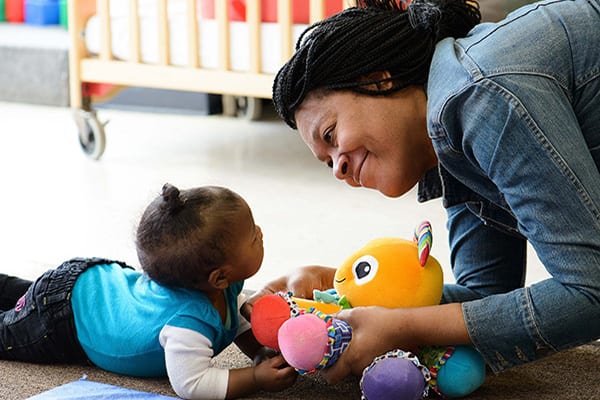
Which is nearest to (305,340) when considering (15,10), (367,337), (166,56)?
(367,337)

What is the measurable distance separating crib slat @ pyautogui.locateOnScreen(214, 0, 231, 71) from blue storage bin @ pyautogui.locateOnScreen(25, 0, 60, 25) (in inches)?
61.2

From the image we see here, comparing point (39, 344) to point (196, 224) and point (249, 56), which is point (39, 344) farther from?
point (249, 56)

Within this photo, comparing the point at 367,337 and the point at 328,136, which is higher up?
the point at 328,136

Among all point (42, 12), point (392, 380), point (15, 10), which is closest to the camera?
point (392, 380)

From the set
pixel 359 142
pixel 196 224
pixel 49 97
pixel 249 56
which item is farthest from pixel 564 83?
pixel 49 97

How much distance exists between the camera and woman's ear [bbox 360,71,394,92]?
3.79 feet

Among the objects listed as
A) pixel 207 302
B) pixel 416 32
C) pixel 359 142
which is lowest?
pixel 207 302

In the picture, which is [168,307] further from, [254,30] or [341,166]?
[254,30]

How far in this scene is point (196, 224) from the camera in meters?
1.23

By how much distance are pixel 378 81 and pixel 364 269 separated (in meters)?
0.25

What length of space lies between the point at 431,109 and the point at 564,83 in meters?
0.14

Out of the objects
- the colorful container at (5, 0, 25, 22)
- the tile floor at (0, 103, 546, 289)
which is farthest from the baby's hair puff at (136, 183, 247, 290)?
the colorful container at (5, 0, 25, 22)

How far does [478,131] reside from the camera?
1.04 m

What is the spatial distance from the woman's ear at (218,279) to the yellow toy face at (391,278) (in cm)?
15
